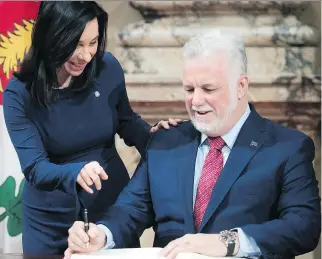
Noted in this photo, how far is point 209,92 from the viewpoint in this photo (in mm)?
1612

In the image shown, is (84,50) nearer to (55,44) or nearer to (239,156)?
(55,44)

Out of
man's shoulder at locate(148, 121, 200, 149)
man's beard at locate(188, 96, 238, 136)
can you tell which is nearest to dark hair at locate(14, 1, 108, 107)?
man's shoulder at locate(148, 121, 200, 149)

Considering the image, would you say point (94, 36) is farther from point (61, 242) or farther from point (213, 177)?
point (61, 242)

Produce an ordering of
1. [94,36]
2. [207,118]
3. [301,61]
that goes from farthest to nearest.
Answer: [301,61] → [94,36] → [207,118]

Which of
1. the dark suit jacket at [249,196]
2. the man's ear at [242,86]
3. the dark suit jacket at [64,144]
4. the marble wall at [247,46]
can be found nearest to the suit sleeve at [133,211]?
the dark suit jacket at [249,196]

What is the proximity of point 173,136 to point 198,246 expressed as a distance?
386 mm

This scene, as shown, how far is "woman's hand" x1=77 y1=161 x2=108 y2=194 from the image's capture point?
1.56 meters

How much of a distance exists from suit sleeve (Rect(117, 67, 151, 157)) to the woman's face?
0.19 metres

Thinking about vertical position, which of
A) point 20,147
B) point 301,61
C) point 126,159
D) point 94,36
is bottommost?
point 126,159

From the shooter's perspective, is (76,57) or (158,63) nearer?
(76,57)

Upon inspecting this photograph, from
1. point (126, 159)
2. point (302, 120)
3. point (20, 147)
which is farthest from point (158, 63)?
point (20, 147)

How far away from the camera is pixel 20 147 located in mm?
1807

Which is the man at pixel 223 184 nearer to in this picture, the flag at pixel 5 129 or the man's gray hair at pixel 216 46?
the man's gray hair at pixel 216 46

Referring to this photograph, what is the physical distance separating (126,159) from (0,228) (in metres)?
0.51
